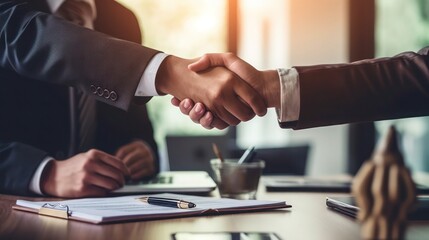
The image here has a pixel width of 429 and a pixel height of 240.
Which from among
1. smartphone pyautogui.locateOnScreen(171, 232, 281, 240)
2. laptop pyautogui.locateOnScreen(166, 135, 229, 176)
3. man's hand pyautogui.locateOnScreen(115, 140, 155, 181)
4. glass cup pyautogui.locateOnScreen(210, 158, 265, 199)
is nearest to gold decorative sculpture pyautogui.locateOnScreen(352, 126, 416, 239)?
smartphone pyautogui.locateOnScreen(171, 232, 281, 240)

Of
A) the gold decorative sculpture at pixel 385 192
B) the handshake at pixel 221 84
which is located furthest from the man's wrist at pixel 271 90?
the gold decorative sculpture at pixel 385 192

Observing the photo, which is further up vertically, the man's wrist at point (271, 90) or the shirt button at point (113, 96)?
the man's wrist at point (271, 90)

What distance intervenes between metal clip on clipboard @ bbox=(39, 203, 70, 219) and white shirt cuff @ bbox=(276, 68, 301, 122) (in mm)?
622

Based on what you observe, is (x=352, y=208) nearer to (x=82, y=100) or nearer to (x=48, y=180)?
(x=48, y=180)

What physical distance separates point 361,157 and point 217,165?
371 centimetres

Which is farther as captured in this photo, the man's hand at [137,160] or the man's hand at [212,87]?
the man's hand at [137,160]

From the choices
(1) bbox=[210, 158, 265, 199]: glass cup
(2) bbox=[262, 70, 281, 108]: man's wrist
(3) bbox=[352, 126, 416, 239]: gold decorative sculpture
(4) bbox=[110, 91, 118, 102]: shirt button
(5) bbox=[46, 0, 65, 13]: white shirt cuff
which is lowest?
(1) bbox=[210, 158, 265, 199]: glass cup

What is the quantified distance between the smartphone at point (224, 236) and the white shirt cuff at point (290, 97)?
644 mm

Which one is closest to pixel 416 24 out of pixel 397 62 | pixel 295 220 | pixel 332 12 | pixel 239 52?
pixel 332 12

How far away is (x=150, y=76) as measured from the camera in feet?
4.92

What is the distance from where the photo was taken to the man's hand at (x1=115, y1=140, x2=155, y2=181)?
1796 millimetres

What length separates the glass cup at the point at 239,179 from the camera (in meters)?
1.43

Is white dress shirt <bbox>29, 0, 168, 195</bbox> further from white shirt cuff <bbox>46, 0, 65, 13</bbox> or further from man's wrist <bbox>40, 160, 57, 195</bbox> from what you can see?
white shirt cuff <bbox>46, 0, 65, 13</bbox>

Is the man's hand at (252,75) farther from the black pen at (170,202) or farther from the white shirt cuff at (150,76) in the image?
the black pen at (170,202)
